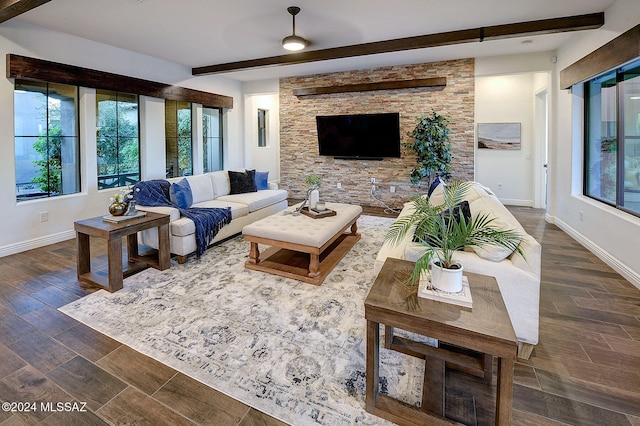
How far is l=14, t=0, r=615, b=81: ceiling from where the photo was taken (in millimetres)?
3613

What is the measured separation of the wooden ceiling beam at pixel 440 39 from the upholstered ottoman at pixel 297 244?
2.70 meters

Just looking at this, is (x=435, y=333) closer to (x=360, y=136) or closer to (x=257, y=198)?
(x=257, y=198)

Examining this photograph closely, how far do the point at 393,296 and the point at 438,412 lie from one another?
23.8 inches

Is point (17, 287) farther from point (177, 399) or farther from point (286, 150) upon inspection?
point (286, 150)

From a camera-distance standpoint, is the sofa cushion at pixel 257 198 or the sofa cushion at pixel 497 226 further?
the sofa cushion at pixel 257 198

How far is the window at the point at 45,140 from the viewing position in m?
4.22

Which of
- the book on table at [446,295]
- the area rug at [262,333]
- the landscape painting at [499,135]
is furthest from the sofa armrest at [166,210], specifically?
the landscape painting at [499,135]

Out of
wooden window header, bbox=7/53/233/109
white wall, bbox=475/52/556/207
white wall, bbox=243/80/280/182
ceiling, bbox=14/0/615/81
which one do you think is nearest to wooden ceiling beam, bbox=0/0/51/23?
ceiling, bbox=14/0/615/81

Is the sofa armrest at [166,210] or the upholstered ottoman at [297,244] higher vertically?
the sofa armrest at [166,210]

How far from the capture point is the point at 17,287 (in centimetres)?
312

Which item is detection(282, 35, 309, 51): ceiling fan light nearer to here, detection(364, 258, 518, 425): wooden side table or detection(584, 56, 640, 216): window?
detection(364, 258, 518, 425): wooden side table

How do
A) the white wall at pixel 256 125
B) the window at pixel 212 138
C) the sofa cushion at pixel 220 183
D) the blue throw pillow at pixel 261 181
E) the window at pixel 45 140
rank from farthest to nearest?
the white wall at pixel 256 125 < the window at pixel 212 138 < the blue throw pillow at pixel 261 181 < the sofa cushion at pixel 220 183 < the window at pixel 45 140

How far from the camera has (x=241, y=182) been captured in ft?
18.5

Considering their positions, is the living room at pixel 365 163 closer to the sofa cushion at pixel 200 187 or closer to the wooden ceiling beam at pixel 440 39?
the wooden ceiling beam at pixel 440 39
